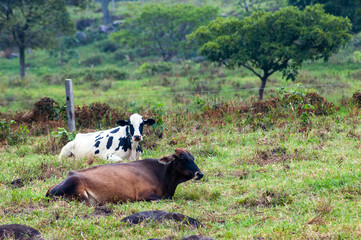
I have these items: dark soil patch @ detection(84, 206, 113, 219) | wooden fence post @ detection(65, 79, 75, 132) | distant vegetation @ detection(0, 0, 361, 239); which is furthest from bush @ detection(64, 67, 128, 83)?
dark soil patch @ detection(84, 206, 113, 219)

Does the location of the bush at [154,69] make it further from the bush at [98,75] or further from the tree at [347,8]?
the tree at [347,8]

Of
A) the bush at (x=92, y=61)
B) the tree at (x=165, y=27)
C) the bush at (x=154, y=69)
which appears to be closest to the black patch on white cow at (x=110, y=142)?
the bush at (x=154, y=69)

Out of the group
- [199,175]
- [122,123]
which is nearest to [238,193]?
[199,175]

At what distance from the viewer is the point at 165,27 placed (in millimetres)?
38281

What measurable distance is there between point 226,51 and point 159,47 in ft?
69.6

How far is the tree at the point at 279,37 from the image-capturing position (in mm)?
17688

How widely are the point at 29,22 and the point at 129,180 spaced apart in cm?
2501

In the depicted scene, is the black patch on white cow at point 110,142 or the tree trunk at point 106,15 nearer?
the black patch on white cow at point 110,142

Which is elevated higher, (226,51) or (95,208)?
(226,51)

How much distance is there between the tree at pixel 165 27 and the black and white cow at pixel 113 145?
93.8 ft

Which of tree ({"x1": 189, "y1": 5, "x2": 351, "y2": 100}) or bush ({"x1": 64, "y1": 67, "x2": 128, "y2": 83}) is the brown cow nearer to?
tree ({"x1": 189, "y1": 5, "x2": 351, "y2": 100})

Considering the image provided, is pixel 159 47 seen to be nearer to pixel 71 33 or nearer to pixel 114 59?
pixel 114 59

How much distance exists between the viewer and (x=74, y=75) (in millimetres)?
28484

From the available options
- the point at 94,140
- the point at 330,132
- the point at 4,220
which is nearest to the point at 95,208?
the point at 4,220
